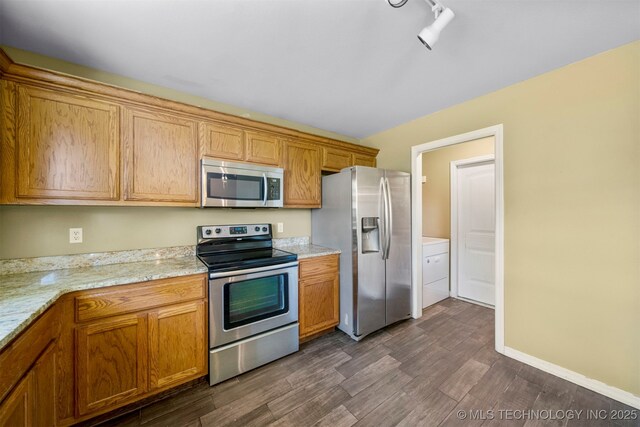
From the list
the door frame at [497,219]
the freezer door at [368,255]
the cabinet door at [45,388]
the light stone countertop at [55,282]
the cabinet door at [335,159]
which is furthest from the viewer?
the cabinet door at [335,159]

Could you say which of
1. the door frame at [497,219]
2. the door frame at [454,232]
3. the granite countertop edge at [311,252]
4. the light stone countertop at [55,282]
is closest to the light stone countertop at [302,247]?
the granite countertop edge at [311,252]

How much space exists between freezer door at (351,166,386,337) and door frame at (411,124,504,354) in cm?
57

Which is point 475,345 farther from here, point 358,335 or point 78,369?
point 78,369

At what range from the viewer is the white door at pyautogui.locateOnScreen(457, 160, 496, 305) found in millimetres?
3283

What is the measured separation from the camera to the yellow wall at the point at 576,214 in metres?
1.64

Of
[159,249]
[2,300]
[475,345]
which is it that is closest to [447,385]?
[475,345]

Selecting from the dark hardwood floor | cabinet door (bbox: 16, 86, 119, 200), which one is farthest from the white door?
cabinet door (bbox: 16, 86, 119, 200)

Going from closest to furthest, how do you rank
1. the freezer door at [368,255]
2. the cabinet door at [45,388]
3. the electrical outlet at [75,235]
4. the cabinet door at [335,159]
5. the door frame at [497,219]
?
1. the cabinet door at [45,388]
2. the electrical outlet at [75,235]
3. the door frame at [497,219]
4. the freezer door at [368,255]
5. the cabinet door at [335,159]

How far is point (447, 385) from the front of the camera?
1.83 meters

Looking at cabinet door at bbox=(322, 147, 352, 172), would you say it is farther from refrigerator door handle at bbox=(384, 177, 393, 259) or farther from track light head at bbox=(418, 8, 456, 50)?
track light head at bbox=(418, 8, 456, 50)

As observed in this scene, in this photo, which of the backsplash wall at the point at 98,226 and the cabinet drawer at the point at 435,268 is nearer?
the backsplash wall at the point at 98,226

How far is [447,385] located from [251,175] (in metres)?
2.42

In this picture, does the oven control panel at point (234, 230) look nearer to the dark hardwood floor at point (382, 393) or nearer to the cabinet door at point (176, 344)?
the cabinet door at point (176, 344)

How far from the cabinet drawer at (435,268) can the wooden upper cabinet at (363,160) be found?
153 cm
